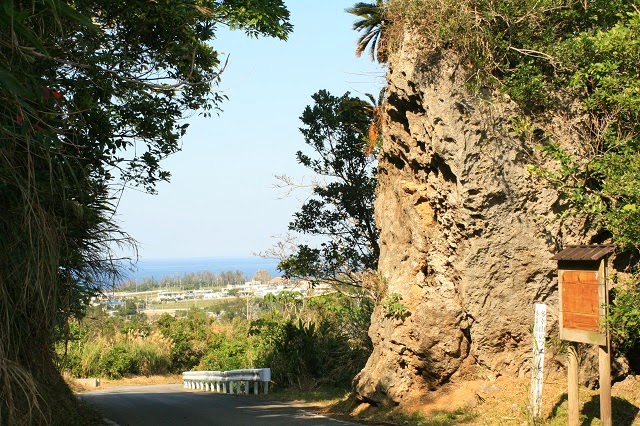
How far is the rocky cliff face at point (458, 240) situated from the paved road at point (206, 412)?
1.86 meters

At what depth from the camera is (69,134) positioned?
10.4m

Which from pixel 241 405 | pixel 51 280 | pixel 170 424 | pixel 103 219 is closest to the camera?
pixel 51 280

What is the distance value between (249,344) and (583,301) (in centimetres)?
2022

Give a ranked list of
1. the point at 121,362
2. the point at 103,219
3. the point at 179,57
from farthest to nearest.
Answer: the point at 121,362 → the point at 179,57 → the point at 103,219

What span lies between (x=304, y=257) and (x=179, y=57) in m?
10.5

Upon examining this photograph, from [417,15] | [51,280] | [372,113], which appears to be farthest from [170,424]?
[372,113]

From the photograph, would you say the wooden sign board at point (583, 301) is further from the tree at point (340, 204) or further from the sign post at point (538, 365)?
the tree at point (340, 204)

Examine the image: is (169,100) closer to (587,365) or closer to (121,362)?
(587,365)

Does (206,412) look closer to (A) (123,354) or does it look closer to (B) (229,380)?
(B) (229,380)

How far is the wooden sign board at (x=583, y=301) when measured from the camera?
34.9 feet

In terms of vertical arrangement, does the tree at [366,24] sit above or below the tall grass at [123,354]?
above

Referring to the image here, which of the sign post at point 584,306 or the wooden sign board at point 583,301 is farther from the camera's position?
the wooden sign board at point 583,301

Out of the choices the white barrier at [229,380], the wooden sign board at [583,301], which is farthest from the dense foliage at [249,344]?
the wooden sign board at [583,301]

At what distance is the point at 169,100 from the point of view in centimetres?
1398
